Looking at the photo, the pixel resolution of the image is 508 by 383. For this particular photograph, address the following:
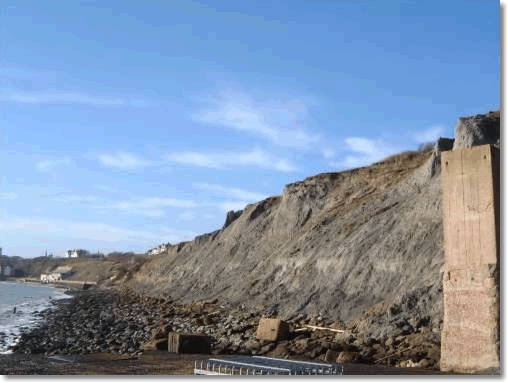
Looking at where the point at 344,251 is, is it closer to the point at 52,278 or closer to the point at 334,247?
the point at 334,247

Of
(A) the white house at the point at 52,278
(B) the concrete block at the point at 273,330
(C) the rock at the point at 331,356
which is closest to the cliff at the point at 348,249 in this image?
(B) the concrete block at the point at 273,330

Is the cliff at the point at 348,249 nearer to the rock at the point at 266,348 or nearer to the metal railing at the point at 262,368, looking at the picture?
the rock at the point at 266,348

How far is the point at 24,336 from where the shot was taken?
25484mm

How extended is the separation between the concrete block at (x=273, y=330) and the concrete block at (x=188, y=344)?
2.92 metres

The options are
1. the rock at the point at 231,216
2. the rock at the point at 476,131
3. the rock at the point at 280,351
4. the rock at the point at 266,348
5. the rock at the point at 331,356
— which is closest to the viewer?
the rock at the point at 331,356

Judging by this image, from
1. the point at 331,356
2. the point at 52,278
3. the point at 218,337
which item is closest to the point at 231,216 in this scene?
the point at 218,337

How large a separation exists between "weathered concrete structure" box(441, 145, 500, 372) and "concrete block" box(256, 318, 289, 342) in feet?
21.6

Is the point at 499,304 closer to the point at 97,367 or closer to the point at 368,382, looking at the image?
the point at 368,382

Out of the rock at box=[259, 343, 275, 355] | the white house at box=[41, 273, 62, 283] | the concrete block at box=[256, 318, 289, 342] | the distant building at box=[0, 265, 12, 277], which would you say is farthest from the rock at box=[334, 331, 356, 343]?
the distant building at box=[0, 265, 12, 277]

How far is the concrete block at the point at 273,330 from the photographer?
16500 mm

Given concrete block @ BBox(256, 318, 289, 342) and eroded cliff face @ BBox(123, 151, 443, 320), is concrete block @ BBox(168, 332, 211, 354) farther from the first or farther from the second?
eroded cliff face @ BBox(123, 151, 443, 320)

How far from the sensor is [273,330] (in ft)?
54.6

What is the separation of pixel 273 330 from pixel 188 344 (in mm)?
3564

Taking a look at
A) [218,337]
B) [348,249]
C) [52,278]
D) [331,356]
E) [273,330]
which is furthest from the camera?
[52,278]
